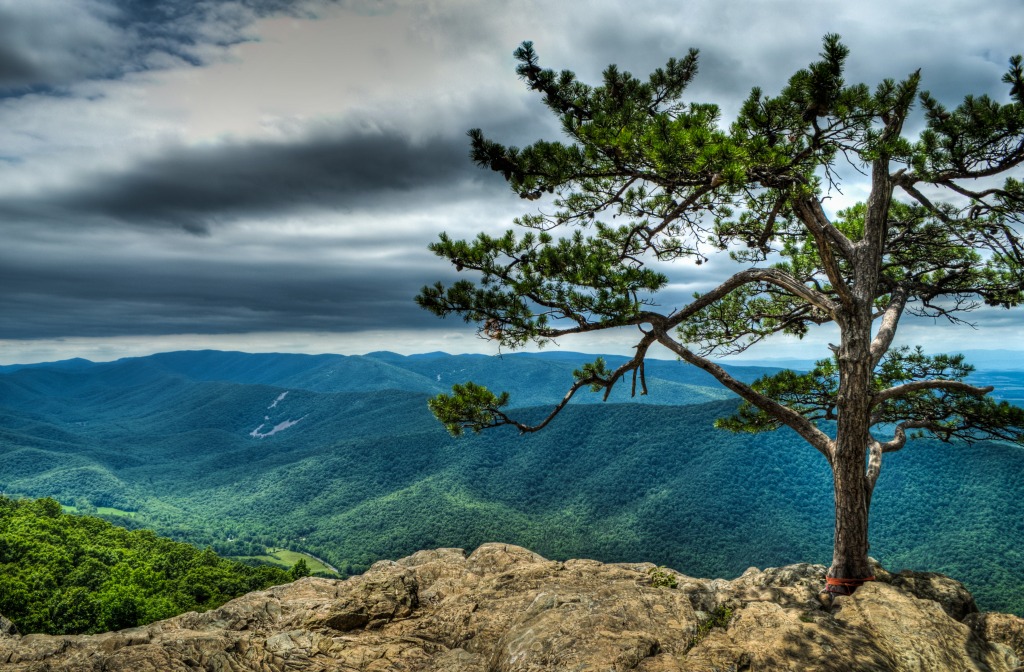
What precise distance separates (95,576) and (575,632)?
1814 inches

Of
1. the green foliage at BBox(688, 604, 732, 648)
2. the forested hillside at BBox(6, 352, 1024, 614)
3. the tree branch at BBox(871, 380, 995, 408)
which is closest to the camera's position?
the green foliage at BBox(688, 604, 732, 648)

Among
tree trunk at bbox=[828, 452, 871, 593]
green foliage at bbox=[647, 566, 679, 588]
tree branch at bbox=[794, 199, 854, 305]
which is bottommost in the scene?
green foliage at bbox=[647, 566, 679, 588]

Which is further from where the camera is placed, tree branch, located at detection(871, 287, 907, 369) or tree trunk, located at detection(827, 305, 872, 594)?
tree branch, located at detection(871, 287, 907, 369)

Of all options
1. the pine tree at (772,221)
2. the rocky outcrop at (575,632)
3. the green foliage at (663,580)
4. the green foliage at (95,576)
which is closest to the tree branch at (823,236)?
the pine tree at (772,221)

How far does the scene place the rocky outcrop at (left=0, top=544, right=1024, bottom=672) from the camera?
508cm

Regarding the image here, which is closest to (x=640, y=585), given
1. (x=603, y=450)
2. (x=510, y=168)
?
(x=510, y=168)

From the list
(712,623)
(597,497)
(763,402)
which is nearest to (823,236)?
(763,402)

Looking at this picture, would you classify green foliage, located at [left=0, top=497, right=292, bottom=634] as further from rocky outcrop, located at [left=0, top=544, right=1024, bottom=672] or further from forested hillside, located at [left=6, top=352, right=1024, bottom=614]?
forested hillside, located at [left=6, top=352, right=1024, bottom=614]

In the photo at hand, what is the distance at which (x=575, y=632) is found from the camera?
5238 mm

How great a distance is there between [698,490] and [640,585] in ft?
369

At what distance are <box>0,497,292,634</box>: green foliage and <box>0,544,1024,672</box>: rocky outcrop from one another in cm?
3271

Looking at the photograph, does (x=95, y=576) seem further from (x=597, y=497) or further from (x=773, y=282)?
(x=597, y=497)

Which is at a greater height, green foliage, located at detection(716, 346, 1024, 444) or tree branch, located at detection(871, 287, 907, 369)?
tree branch, located at detection(871, 287, 907, 369)

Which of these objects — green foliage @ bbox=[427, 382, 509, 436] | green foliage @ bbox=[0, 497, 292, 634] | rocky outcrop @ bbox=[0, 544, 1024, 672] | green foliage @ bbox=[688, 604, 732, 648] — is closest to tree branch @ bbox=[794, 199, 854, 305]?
rocky outcrop @ bbox=[0, 544, 1024, 672]
